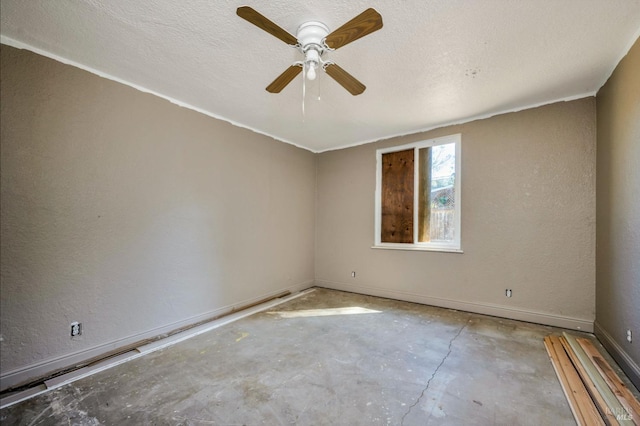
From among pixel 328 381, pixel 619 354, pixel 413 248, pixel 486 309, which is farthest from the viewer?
pixel 413 248

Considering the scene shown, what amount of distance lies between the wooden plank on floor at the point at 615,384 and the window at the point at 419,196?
159 centimetres

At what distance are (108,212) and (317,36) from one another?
2427 millimetres

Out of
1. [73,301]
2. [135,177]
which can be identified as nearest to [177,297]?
[73,301]

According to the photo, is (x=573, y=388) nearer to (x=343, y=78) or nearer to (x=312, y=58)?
(x=343, y=78)

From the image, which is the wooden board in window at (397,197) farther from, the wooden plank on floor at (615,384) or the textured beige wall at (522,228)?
the wooden plank on floor at (615,384)

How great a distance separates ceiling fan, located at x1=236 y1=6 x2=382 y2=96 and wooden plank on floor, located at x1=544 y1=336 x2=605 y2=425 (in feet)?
8.82

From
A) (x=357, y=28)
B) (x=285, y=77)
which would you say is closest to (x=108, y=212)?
(x=285, y=77)

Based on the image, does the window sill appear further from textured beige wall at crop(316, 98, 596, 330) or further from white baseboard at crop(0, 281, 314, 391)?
white baseboard at crop(0, 281, 314, 391)

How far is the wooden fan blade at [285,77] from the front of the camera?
2.03 meters

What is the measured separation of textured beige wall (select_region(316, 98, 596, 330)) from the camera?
117 inches

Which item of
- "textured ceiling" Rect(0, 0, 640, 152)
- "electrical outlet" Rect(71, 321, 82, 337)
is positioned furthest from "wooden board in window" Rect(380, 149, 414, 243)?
"electrical outlet" Rect(71, 321, 82, 337)

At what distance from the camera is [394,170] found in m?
4.39

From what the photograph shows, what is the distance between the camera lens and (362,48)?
212 cm

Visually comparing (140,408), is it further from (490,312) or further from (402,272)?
(490,312)
